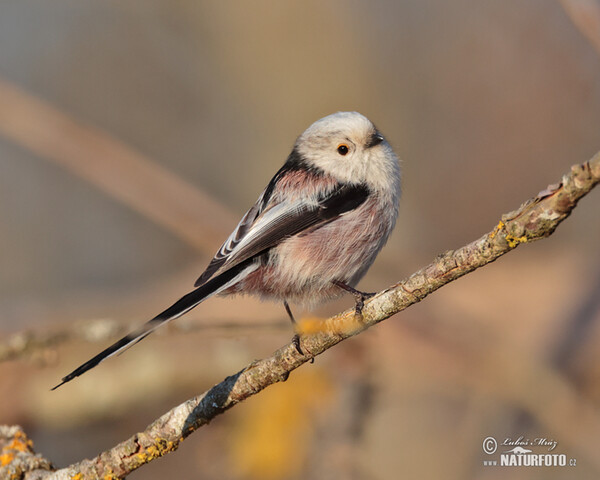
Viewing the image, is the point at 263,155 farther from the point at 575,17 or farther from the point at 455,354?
the point at 575,17

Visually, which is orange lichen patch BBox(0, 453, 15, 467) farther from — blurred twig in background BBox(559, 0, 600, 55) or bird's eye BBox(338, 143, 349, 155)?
blurred twig in background BBox(559, 0, 600, 55)

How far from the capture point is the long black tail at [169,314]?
2170 millimetres

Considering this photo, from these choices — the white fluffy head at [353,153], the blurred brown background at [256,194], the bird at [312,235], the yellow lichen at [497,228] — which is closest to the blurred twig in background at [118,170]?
the blurred brown background at [256,194]

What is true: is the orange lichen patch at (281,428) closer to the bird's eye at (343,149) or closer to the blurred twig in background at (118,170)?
the bird's eye at (343,149)

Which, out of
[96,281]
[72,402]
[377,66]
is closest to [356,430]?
[72,402]

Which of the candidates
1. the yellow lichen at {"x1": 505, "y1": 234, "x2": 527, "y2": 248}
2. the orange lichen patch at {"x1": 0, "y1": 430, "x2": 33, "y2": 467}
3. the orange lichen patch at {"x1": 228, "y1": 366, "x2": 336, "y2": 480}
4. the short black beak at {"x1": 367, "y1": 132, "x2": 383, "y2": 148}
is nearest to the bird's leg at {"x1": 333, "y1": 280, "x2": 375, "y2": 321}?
the yellow lichen at {"x1": 505, "y1": 234, "x2": 527, "y2": 248}

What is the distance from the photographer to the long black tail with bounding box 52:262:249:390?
85.4 inches

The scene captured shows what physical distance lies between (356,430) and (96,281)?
452 cm

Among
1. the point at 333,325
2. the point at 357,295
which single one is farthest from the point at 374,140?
the point at 333,325

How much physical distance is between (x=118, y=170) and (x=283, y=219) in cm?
279

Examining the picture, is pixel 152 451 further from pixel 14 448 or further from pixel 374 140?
pixel 374 140

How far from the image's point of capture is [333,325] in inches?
86.0

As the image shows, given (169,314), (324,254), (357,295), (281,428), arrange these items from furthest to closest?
(281,428), (324,254), (357,295), (169,314)

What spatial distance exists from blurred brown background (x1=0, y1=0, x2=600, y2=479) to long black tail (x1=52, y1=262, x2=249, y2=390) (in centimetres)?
13
